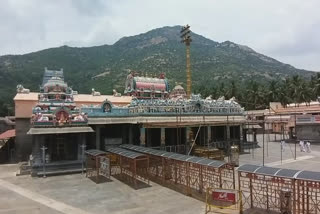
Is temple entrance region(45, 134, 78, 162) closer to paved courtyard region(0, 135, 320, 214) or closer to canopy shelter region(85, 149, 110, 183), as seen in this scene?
canopy shelter region(85, 149, 110, 183)

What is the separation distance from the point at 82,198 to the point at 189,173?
23.8 feet

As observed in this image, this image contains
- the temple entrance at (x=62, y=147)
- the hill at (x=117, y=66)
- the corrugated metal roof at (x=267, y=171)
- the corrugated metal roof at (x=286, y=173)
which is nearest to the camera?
the corrugated metal roof at (x=286, y=173)

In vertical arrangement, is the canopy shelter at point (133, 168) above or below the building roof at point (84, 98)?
below

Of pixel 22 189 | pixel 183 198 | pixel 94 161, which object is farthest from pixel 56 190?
pixel 183 198

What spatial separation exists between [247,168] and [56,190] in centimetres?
1382

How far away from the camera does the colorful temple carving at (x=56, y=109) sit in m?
27.7

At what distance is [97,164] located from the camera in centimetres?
2458

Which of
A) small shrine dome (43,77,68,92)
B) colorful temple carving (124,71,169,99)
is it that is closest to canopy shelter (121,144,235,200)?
small shrine dome (43,77,68,92)

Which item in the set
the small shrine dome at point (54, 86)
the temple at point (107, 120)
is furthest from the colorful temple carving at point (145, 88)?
the small shrine dome at point (54, 86)

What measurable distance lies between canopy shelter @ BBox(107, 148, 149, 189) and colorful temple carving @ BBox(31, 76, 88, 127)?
5232 mm

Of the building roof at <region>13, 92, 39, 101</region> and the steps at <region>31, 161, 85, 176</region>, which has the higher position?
the building roof at <region>13, 92, 39, 101</region>

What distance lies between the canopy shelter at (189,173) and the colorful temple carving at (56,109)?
8.12 metres

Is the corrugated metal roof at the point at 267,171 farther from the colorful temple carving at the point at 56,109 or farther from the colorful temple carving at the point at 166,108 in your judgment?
the colorful temple carving at the point at 56,109

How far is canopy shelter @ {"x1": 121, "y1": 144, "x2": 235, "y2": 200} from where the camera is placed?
18823 millimetres
